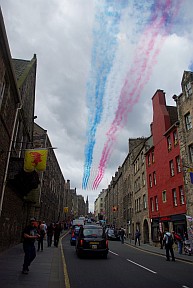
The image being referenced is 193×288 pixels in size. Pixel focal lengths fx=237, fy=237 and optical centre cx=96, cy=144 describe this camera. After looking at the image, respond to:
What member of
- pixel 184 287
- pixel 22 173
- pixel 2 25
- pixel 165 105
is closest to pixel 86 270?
pixel 184 287

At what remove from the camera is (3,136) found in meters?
12.1

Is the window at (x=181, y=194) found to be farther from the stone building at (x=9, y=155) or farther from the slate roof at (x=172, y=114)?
the stone building at (x=9, y=155)

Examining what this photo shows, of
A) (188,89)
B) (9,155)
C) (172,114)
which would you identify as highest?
(172,114)

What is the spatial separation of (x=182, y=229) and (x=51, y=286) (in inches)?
727

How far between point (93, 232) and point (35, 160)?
17.5 ft

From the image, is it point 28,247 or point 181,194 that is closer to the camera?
point 28,247

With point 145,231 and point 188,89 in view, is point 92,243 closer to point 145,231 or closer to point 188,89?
point 188,89

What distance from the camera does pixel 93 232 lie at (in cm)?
1370

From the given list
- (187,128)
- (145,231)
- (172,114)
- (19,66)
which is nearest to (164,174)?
(187,128)

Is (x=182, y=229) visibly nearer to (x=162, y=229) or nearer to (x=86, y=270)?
(x=162, y=229)

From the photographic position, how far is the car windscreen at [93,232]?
529 inches

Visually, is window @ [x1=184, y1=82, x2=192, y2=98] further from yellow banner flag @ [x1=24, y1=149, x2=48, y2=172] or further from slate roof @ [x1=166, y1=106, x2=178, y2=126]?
yellow banner flag @ [x1=24, y1=149, x2=48, y2=172]

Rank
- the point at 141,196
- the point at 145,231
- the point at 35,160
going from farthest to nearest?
the point at 141,196
the point at 145,231
the point at 35,160

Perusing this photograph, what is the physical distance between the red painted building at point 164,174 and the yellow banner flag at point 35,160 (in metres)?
14.8
